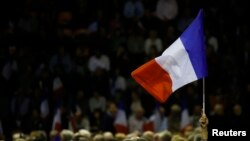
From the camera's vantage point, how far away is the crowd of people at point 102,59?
2361 cm

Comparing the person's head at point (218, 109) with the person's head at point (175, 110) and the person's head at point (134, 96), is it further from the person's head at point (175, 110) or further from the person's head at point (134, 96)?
the person's head at point (134, 96)

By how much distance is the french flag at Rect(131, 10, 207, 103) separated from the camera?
42.6 feet

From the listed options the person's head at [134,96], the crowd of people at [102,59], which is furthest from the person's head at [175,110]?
the person's head at [134,96]

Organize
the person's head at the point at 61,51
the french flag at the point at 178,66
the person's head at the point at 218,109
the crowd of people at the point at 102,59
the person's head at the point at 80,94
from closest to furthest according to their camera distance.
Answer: the french flag at the point at 178,66, the person's head at the point at 218,109, the crowd of people at the point at 102,59, the person's head at the point at 80,94, the person's head at the point at 61,51

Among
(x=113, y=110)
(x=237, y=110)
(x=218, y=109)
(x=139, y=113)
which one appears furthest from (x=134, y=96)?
(x=237, y=110)

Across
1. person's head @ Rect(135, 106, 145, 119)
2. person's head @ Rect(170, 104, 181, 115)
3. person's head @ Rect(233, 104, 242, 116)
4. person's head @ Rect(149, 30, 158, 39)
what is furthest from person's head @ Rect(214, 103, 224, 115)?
person's head @ Rect(149, 30, 158, 39)

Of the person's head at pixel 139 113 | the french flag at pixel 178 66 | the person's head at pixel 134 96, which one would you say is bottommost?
the french flag at pixel 178 66

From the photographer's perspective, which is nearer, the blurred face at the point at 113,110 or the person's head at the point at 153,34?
the blurred face at the point at 113,110

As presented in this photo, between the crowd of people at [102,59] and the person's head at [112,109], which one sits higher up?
the crowd of people at [102,59]

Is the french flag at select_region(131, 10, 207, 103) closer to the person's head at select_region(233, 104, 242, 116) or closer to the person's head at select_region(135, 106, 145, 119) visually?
the person's head at select_region(233, 104, 242, 116)

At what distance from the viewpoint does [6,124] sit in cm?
2428

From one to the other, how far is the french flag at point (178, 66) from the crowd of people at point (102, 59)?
9.11m

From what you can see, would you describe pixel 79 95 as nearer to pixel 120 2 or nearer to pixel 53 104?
pixel 53 104

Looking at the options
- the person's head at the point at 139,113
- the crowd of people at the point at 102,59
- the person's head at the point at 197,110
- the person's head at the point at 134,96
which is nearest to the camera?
the person's head at the point at 197,110
